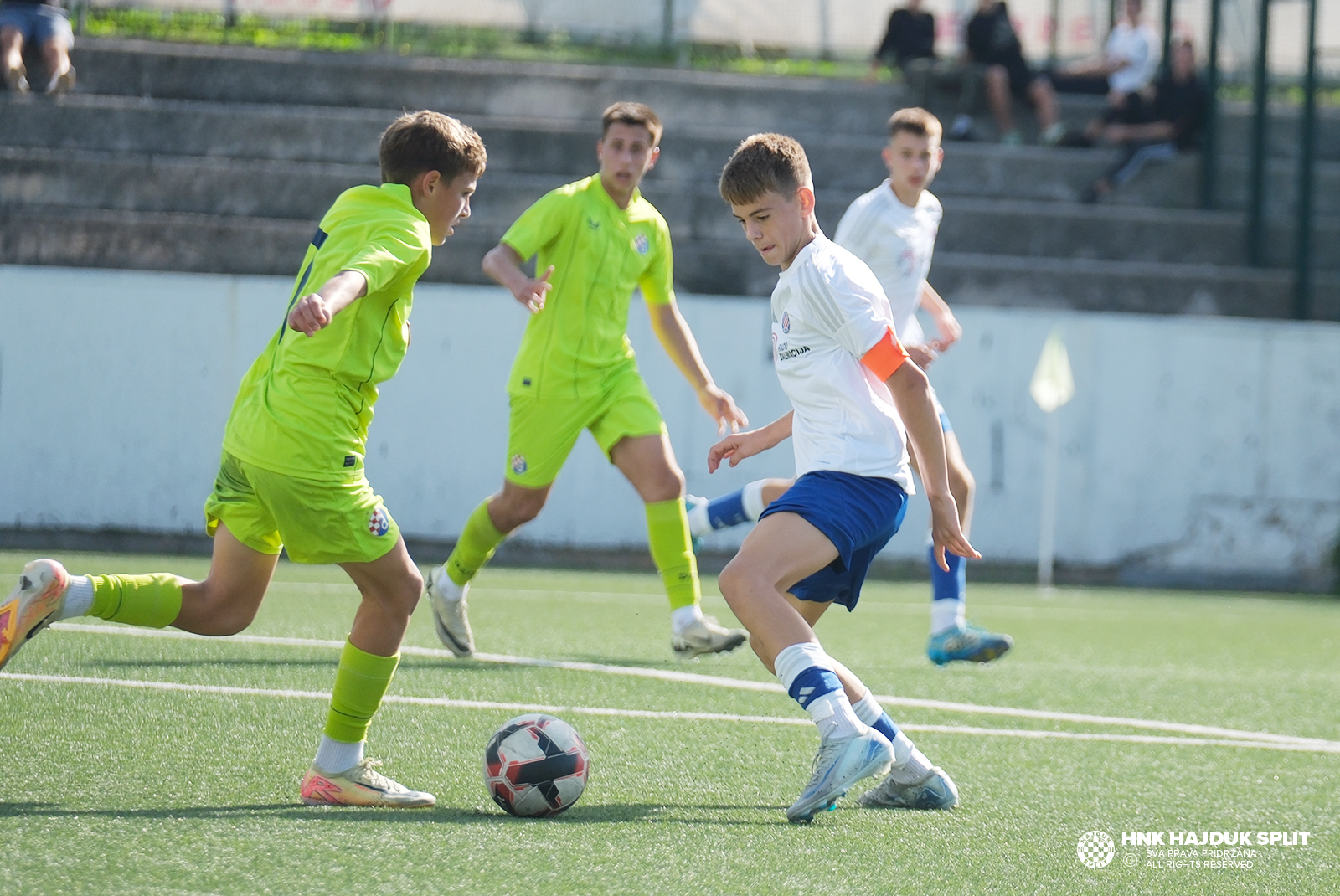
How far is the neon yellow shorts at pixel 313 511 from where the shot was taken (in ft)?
12.0

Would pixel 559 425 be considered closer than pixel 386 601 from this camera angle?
No

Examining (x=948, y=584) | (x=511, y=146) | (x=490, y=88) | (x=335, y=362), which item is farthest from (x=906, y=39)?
(x=335, y=362)

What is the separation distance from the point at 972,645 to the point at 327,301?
143 inches

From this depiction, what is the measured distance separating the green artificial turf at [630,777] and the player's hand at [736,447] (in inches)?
32.3

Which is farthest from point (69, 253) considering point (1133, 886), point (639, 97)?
point (1133, 886)

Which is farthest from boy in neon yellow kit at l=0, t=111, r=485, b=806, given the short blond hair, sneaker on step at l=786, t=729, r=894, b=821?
sneaker on step at l=786, t=729, r=894, b=821

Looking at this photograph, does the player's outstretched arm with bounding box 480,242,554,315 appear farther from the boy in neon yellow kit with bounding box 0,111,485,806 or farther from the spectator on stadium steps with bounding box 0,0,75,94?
the spectator on stadium steps with bounding box 0,0,75,94

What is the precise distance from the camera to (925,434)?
12.2ft

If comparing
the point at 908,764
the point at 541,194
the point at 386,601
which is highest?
the point at 541,194

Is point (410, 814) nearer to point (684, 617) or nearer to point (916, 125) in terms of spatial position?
point (684, 617)

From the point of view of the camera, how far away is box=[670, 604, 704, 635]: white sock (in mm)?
5961

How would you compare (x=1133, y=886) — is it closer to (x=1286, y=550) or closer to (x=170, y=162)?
(x=1286, y=550)

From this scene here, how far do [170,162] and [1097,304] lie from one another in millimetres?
7459

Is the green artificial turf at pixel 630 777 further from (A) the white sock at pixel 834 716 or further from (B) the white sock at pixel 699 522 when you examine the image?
(B) the white sock at pixel 699 522
